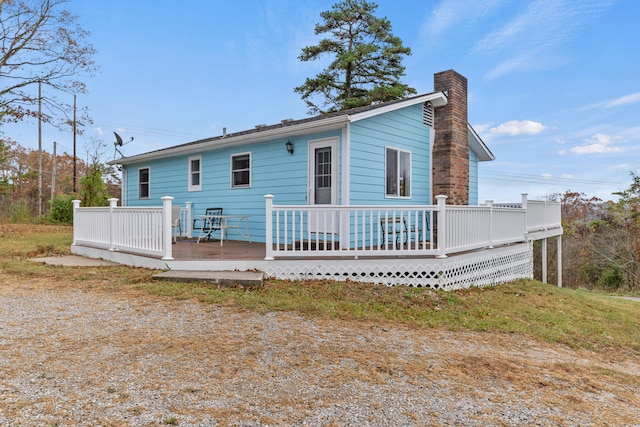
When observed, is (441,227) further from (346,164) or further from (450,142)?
(450,142)

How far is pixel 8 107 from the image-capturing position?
54.2 ft

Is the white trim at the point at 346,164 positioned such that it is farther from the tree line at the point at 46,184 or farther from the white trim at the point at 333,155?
the tree line at the point at 46,184

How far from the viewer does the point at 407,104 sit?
8805 mm

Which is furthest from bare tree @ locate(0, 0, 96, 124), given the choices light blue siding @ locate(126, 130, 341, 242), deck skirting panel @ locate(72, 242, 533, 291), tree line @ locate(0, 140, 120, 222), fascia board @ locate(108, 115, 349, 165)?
deck skirting panel @ locate(72, 242, 533, 291)

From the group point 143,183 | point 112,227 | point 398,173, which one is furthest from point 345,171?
point 143,183

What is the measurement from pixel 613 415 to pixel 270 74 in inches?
671

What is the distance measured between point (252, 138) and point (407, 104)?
3.73m

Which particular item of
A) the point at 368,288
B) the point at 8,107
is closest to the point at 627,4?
the point at 368,288

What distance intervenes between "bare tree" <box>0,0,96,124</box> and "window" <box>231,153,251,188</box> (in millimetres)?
12226

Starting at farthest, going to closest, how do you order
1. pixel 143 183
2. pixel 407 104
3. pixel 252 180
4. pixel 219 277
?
1. pixel 143 183
2. pixel 252 180
3. pixel 407 104
4. pixel 219 277

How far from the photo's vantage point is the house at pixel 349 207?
6.37 meters

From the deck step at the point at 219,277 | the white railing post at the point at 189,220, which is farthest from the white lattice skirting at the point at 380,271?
the white railing post at the point at 189,220

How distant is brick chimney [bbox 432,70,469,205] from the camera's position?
377 inches

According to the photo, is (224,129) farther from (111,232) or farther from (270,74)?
(270,74)
